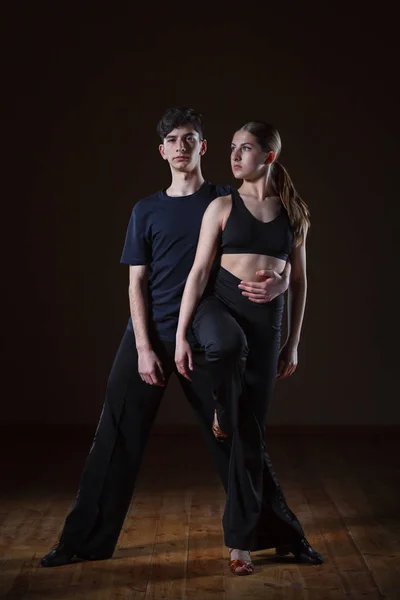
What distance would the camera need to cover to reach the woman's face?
3.03m

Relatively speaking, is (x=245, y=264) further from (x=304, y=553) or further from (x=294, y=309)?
(x=304, y=553)

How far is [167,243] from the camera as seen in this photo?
3.15 meters

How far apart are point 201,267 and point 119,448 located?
0.71 metres

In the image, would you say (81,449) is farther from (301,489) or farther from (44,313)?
(301,489)

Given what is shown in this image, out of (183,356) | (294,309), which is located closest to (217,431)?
(183,356)

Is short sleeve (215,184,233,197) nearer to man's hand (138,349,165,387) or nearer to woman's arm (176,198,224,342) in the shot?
woman's arm (176,198,224,342)

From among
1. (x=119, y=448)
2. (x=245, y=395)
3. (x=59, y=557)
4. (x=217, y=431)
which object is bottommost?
(x=59, y=557)

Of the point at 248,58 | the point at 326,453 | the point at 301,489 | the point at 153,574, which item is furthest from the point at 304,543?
the point at 248,58

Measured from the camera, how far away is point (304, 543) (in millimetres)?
3301

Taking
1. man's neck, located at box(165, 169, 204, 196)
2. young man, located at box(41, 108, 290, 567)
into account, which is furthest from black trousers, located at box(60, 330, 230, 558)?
man's neck, located at box(165, 169, 204, 196)

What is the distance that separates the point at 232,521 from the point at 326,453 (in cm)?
250

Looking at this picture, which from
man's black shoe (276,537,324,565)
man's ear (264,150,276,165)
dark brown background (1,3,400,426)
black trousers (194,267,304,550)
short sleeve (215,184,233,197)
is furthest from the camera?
dark brown background (1,3,400,426)

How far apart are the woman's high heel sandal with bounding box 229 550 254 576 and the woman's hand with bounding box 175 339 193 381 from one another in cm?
67

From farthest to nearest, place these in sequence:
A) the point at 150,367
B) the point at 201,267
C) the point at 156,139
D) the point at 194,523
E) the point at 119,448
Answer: the point at 156,139 < the point at 194,523 < the point at 119,448 < the point at 150,367 < the point at 201,267
